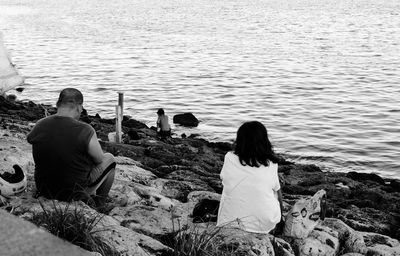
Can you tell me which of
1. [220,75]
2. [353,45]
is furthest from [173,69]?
[353,45]

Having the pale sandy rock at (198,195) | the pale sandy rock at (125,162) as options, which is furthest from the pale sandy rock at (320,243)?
the pale sandy rock at (125,162)

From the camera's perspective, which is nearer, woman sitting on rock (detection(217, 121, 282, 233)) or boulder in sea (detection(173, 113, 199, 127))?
woman sitting on rock (detection(217, 121, 282, 233))

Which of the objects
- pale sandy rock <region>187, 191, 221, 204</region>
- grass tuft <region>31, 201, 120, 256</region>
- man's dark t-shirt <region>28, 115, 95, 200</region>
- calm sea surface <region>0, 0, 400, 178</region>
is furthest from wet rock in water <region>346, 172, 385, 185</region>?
grass tuft <region>31, 201, 120, 256</region>

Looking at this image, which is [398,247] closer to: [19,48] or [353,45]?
[353,45]

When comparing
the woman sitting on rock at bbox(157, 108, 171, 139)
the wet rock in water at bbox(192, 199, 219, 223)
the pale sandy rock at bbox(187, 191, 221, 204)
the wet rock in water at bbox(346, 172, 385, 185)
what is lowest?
the wet rock in water at bbox(346, 172, 385, 185)

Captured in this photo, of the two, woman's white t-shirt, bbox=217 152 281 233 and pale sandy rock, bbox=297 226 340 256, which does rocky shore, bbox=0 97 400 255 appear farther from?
woman's white t-shirt, bbox=217 152 281 233

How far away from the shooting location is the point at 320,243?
7027 mm

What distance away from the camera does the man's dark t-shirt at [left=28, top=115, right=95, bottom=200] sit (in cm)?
695

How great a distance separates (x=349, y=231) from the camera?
770 centimetres

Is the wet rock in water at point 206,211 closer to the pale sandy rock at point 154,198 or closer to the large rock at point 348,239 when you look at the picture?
the pale sandy rock at point 154,198

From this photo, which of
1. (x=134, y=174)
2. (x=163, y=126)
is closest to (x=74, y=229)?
(x=134, y=174)

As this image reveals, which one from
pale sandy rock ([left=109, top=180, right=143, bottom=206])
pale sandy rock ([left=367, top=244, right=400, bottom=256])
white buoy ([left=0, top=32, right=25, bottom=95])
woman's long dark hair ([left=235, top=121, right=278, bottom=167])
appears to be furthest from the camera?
white buoy ([left=0, top=32, right=25, bottom=95])

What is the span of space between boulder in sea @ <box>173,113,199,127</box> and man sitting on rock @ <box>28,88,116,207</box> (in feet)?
55.5

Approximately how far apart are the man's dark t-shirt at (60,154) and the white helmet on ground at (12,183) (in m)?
0.26
